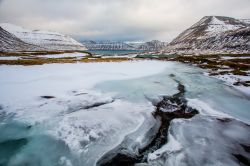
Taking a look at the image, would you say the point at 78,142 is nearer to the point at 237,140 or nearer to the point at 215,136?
the point at 215,136

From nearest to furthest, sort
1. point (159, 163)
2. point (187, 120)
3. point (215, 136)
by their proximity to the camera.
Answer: point (159, 163)
point (215, 136)
point (187, 120)

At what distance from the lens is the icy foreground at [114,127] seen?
307 inches

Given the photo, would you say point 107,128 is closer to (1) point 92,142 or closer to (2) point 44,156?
(1) point 92,142

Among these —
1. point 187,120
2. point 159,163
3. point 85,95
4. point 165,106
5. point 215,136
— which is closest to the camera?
point 159,163

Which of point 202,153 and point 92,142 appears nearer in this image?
point 202,153

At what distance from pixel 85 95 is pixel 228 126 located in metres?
9.65

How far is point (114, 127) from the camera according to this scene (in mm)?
10180

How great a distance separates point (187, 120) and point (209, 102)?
168 inches

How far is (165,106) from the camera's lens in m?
13.6

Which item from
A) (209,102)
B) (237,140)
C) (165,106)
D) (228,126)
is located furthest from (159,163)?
(209,102)

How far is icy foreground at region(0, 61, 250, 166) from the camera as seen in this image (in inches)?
307

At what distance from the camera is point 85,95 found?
15.6 meters

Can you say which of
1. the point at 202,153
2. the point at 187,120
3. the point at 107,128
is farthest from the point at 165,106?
the point at 202,153

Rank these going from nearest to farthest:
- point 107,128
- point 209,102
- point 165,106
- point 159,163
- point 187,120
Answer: point 159,163 → point 107,128 → point 187,120 → point 165,106 → point 209,102
